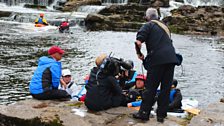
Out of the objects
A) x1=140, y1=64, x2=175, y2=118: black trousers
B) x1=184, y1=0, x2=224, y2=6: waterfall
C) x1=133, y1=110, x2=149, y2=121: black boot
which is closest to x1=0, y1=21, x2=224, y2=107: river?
x1=140, y1=64, x2=175, y2=118: black trousers

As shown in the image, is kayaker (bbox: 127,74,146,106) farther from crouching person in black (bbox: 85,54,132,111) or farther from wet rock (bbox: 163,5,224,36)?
wet rock (bbox: 163,5,224,36)

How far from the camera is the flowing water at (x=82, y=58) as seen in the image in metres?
13.1

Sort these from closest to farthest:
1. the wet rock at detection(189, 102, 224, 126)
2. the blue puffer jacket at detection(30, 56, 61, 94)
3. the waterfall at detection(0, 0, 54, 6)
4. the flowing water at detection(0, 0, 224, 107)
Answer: the wet rock at detection(189, 102, 224, 126) → the blue puffer jacket at detection(30, 56, 61, 94) → the flowing water at detection(0, 0, 224, 107) → the waterfall at detection(0, 0, 54, 6)

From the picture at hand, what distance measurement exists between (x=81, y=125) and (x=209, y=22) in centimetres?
3507

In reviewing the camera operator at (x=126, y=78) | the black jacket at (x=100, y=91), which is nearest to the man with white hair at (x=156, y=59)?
the black jacket at (x=100, y=91)

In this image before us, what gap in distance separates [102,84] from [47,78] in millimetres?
1382

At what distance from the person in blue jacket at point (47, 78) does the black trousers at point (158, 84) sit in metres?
2.16

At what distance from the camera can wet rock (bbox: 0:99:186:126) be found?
22.6ft

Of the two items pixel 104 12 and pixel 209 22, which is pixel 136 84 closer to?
pixel 209 22

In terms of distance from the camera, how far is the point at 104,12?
4581 centimetres

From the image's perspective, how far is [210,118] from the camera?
705cm

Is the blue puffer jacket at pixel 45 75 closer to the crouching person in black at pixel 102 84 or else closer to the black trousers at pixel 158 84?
the crouching person in black at pixel 102 84

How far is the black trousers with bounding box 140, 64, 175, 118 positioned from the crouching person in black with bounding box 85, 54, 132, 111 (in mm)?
774

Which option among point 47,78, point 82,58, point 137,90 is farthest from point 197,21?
point 47,78
